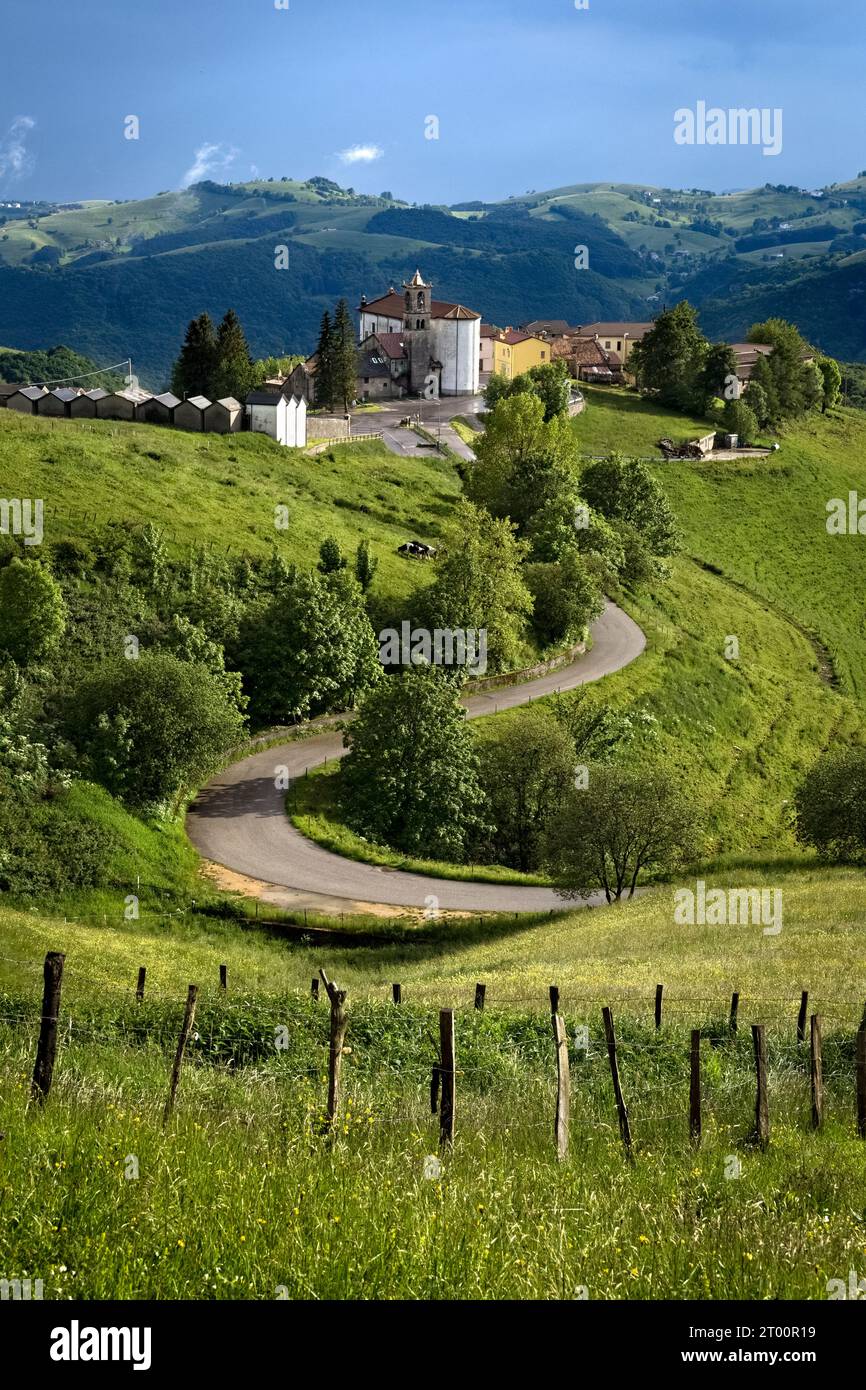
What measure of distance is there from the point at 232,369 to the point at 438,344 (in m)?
39.3

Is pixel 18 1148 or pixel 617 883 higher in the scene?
pixel 18 1148

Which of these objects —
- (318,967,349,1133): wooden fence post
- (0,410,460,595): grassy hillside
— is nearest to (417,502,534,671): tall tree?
(0,410,460,595): grassy hillside

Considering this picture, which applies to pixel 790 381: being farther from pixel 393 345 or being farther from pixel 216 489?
pixel 216 489

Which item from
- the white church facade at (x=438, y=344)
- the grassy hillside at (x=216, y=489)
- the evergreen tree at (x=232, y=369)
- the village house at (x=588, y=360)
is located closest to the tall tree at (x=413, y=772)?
the grassy hillside at (x=216, y=489)

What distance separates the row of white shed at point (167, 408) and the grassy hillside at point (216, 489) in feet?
7.60

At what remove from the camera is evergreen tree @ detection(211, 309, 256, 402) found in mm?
90438

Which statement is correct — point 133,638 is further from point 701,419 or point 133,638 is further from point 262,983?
point 701,419

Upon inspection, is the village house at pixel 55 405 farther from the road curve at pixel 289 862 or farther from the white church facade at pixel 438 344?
the white church facade at pixel 438 344

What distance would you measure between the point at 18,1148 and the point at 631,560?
76.0m

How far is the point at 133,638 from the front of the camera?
5028cm

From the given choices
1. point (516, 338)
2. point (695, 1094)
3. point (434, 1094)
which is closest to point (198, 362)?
point (516, 338)

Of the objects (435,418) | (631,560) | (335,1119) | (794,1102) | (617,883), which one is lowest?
(617,883)
